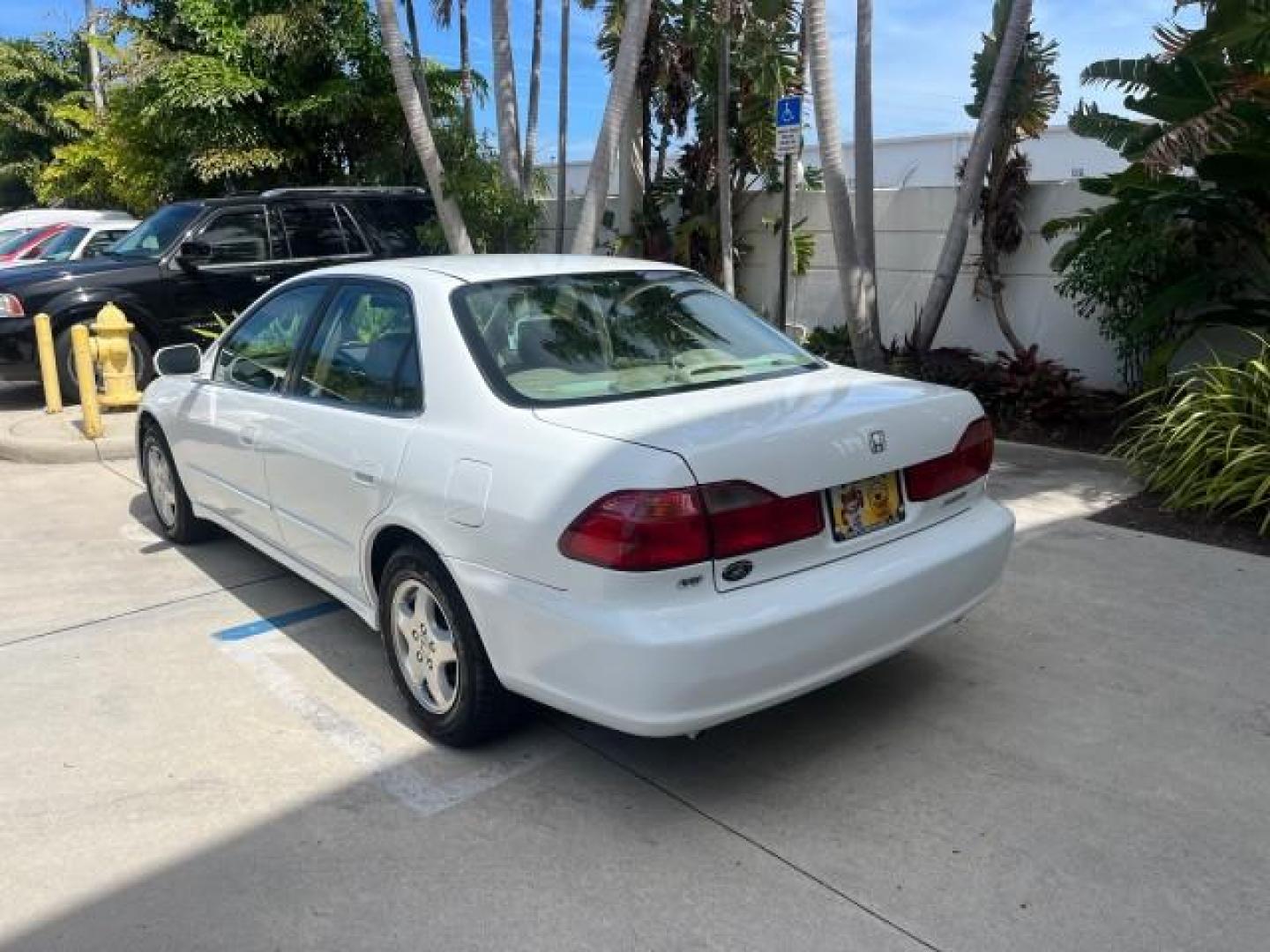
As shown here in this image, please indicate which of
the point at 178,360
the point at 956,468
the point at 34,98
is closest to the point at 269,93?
the point at 178,360

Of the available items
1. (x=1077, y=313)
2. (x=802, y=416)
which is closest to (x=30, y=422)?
(x=802, y=416)

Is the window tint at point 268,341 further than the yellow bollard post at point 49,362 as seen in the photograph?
No

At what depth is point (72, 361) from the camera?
9.76m

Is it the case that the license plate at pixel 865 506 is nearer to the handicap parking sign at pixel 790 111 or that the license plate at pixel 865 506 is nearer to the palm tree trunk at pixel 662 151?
the handicap parking sign at pixel 790 111

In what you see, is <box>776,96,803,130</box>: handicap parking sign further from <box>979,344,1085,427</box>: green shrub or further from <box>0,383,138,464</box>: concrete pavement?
<box>0,383,138,464</box>: concrete pavement

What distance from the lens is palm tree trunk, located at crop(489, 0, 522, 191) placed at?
10.8m

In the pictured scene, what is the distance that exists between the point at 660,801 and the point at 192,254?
28.3ft

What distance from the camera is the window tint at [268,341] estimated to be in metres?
4.49

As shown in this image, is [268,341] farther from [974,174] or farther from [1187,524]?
[974,174]

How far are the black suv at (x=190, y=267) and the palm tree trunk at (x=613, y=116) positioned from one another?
2244 millimetres

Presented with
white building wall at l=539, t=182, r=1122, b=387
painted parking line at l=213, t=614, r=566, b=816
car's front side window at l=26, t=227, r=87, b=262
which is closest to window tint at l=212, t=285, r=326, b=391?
painted parking line at l=213, t=614, r=566, b=816

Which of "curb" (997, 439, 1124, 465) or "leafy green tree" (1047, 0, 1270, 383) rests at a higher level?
"leafy green tree" (1047, 0, 1270, 383)

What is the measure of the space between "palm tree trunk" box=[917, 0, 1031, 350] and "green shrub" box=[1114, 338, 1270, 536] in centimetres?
241

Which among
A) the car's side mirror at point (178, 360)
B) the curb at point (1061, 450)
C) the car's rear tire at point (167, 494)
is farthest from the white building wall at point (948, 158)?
the car's side mirror at point (178, 360)
